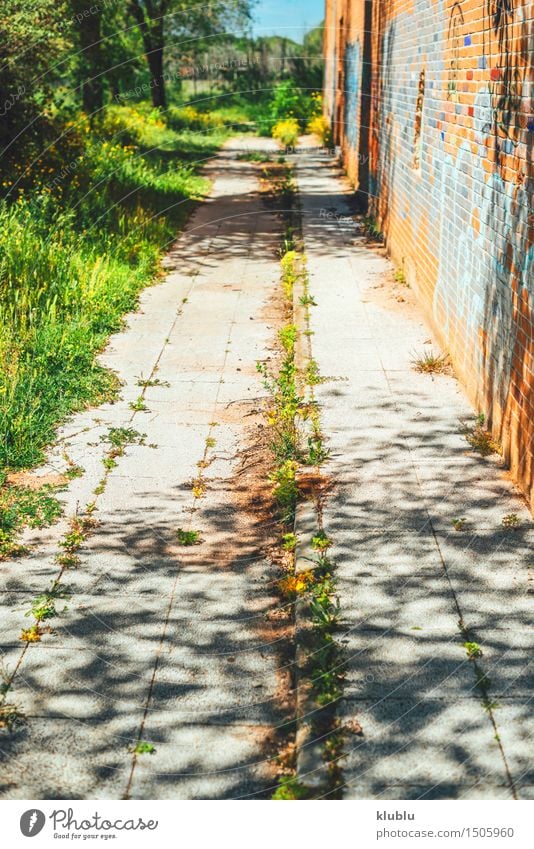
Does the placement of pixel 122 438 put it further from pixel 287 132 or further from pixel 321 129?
pixel 321 129

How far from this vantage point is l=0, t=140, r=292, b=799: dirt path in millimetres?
3701

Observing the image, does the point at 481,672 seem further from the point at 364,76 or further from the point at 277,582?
the point at 364,76

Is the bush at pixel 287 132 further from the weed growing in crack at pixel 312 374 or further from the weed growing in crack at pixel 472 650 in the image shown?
the weed growing in crack at pixel 472 650

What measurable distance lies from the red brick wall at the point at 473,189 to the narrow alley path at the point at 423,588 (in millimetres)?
437

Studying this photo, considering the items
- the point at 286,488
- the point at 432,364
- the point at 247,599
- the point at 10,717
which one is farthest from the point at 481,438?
the point at 10,717

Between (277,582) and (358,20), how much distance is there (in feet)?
56.3

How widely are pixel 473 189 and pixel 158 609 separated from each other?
14.4 feet

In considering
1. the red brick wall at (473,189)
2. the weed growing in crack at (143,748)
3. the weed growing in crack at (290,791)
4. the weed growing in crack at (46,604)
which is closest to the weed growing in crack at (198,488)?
the weed growing in crack at (46,604)

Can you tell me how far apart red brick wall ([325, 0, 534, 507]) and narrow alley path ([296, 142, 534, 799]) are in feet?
1.43

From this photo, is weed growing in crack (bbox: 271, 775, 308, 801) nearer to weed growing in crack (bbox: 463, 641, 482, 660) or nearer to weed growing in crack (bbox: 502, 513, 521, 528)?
weed growing in crack (bbox: 463, 641, 482, 660)

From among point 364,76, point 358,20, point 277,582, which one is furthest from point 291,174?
point 277,582

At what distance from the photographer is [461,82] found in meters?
7.72

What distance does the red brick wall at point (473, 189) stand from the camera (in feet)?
19.0

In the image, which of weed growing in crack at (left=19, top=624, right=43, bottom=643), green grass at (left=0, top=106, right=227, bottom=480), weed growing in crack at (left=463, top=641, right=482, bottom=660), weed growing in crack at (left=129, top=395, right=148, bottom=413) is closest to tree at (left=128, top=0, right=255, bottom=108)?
green grass at (left=0, top=106, right=227, bottom=480)
